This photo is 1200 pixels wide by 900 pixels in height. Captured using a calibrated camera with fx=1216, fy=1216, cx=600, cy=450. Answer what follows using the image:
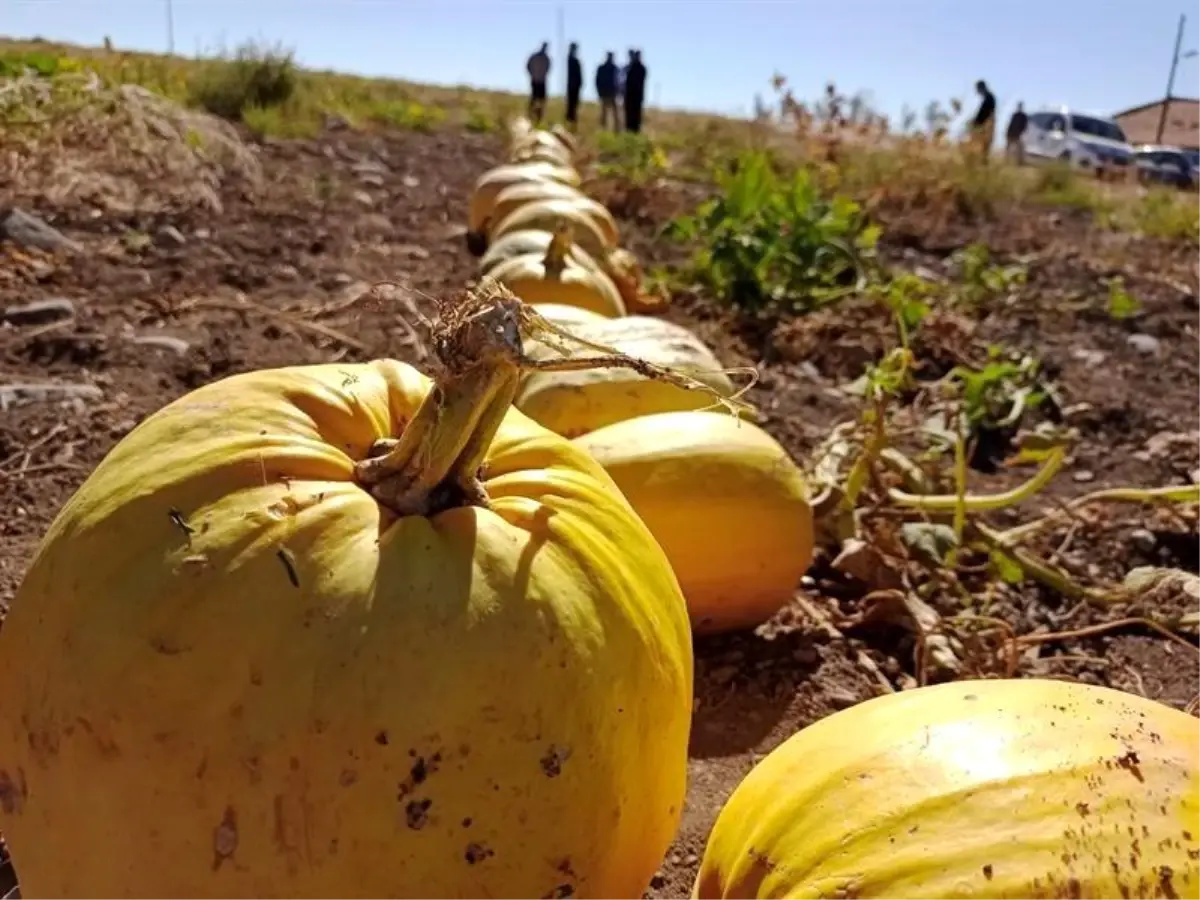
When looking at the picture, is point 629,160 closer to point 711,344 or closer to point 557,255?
point 711,344

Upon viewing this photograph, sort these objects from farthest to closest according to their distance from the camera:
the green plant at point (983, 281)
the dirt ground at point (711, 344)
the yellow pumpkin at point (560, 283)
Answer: the green plant at point (983, 281) < the yellow pumpkin at point (560, 283) < the dirt ground at point (711, 344)

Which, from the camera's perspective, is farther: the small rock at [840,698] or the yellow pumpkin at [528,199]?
the yellow pumpkin at [528,199]

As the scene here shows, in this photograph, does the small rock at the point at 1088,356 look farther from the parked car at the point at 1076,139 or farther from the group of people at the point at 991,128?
the parked car at the point at 1076,139

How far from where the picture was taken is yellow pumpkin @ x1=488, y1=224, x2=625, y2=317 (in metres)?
5.43

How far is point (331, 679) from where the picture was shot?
150 cm

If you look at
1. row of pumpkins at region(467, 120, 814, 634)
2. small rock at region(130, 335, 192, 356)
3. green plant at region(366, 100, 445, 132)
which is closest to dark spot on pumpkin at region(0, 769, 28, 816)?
row of pumpkins at region(467, 120, 814, 634)

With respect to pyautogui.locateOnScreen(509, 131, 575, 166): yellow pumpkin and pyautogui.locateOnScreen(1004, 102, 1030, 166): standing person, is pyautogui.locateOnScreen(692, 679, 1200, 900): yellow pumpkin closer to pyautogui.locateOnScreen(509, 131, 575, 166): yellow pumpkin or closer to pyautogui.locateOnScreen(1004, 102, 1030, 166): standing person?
pyautogui.locateOnScreen(509, 131, 575, 166): yellow pumpkin

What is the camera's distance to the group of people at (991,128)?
53.3ft

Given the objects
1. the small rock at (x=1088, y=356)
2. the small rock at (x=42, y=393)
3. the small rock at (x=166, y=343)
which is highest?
the small rock at (x=166, y=343)

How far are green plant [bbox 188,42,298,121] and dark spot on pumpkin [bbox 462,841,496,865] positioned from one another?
16196mm

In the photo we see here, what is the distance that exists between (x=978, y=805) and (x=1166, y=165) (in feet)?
106

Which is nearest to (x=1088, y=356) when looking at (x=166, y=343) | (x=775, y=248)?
(x=775, y=248)

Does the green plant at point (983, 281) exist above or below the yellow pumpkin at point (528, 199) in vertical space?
below

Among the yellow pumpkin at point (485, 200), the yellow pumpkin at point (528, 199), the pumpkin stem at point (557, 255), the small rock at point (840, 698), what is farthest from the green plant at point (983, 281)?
the small rock at point (840, 698)
